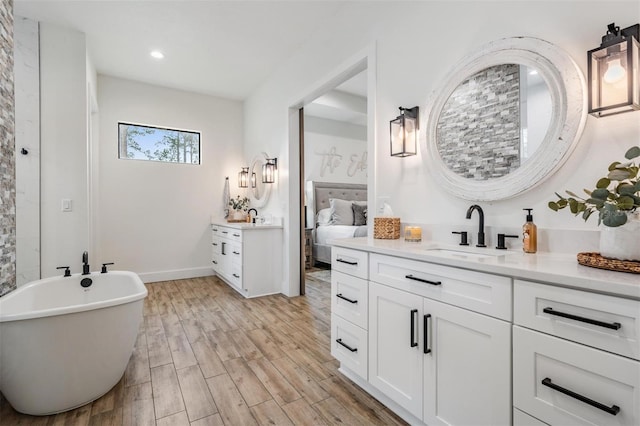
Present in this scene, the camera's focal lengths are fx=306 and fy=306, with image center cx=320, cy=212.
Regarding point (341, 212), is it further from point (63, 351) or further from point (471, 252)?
point (63, 351)

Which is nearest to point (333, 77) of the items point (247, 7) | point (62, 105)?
point (247, 7)

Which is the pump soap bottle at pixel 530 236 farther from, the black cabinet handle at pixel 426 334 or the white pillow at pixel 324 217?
the white pillow at pixel 324 217

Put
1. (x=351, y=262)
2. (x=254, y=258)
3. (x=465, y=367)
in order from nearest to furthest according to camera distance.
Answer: (x=465, y=367) → (x=351, y=262) → (x=254, y=258)

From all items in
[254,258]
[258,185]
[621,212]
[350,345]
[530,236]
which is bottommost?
[350,345]

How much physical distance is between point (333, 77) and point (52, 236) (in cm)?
319

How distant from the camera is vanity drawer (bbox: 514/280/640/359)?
33.6 inches

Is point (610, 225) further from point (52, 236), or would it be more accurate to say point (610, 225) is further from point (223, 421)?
point (52, 236)

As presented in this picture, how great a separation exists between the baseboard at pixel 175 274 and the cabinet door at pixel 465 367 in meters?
4.34

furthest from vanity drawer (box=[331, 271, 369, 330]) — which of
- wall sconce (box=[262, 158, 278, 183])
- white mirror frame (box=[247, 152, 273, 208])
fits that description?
white mirror frame (box=[247, 152, 273, 208])

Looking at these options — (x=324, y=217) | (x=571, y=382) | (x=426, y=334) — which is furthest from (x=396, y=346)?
(x=324, y=217)

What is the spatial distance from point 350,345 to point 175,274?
379 cm

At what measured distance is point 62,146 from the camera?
3.09 metres

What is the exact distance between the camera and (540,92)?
4.93 feet

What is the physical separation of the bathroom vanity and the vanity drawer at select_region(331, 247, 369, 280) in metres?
2.00
